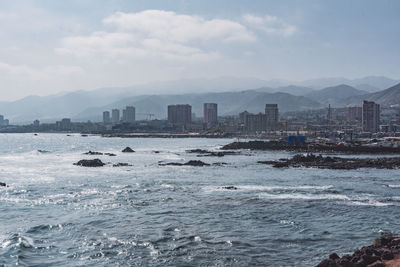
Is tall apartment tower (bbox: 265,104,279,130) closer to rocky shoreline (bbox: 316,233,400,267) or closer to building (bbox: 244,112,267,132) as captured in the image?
building (bbox: 244,112,267,132)

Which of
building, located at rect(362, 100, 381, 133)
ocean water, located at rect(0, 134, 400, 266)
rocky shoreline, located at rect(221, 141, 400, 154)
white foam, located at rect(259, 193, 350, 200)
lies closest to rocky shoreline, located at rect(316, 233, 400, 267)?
ocean water, located at rect(0, 134, 400, 266)

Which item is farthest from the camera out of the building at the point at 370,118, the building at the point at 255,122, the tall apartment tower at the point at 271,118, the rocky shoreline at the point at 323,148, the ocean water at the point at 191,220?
the tall apartment tower at the point at 271,118

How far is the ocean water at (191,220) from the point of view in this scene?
13.9 meters

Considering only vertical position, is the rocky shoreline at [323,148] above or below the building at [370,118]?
below

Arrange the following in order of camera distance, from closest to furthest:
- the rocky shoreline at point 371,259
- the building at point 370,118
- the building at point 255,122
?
the rocky shoreline at point 371,259
the building at point 370,118
the building at point 255,122

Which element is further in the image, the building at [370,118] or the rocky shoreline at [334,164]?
the building at [370,118]

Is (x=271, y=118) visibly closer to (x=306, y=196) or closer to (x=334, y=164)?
(x=334, y=164)

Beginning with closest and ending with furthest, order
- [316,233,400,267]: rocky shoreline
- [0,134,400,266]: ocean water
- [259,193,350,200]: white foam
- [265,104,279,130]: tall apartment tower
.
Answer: [316,233,400,267]: rocky shoreline
[0,134,400,266]: ocean water
[259,193,350,200]: white foam
[265,104,279,130]: tall apartment tower

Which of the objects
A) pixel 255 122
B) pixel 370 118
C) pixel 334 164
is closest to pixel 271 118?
pixel 255 122

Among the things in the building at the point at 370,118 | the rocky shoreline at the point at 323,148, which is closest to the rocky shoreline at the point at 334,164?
the rocky shoreline at the point at 323,148

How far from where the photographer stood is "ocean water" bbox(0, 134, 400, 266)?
13.9 meters

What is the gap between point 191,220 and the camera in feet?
60.6

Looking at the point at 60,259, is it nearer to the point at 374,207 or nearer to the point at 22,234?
the point at 22,234

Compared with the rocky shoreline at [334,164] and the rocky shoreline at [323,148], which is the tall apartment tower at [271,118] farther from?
the rocky shoreline at [334,164]
